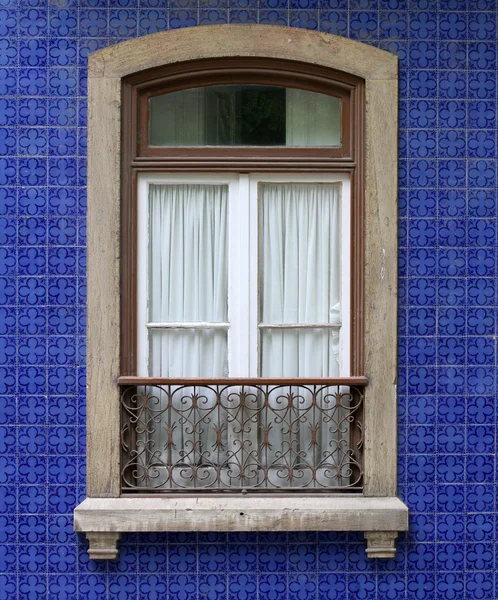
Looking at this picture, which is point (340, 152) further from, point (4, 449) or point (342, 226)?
point (4, 449)

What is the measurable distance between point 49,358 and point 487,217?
294 centimetres

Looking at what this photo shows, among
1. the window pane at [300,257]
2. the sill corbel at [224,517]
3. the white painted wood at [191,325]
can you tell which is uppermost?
the window pane at [300,257]

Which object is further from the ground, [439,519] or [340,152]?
[340,152]

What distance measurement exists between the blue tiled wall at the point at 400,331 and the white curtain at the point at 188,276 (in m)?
0.49

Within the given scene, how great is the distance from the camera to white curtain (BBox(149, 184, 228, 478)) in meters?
5.48

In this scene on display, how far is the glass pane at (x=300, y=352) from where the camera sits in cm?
548

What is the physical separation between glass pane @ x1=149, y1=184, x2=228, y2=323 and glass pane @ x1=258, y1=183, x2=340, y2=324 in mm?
276

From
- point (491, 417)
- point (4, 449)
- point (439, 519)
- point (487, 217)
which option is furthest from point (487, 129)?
point (4, 449)

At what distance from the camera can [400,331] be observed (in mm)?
5348

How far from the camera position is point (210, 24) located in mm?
5340

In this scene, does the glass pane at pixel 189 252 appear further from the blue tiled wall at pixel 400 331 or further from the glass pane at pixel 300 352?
the blue tiled wall at pixel 400 331

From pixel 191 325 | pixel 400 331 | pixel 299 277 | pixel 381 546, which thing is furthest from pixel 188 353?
pixel 381 546

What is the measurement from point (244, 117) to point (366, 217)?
1.04m

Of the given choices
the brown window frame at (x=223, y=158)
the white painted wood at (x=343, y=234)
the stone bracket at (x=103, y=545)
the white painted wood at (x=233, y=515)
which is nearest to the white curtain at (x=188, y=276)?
the brown window frame at (x=223, y=158)
